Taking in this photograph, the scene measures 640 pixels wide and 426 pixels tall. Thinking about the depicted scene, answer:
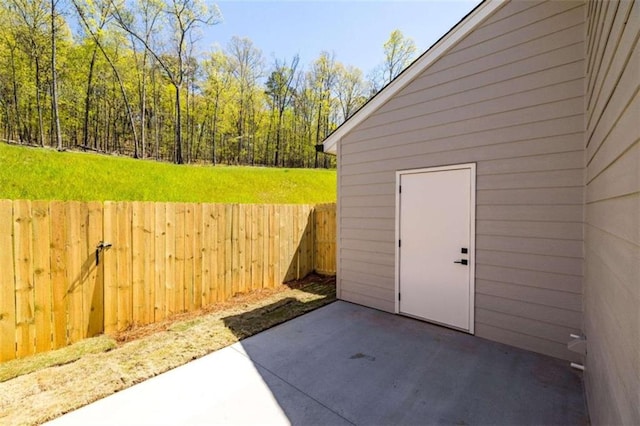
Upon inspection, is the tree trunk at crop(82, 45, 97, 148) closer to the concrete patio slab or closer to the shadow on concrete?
the shadow on concrete

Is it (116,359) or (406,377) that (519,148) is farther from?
(116,359)

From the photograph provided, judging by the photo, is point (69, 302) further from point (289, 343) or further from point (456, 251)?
point (456, 251)

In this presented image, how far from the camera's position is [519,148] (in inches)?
126

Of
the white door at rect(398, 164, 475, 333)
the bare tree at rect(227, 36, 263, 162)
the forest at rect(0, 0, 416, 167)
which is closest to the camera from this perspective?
the white door at rect(398, 164, 475, 333)

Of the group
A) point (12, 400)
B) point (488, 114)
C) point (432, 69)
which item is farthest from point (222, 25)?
point (12, 400)

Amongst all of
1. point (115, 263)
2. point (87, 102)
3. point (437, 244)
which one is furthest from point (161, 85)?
point (437, 244)

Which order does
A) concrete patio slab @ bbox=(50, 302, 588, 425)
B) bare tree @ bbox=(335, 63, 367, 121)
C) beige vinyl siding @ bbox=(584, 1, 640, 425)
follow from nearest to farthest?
1. beige vinyl siding @ bbox=(584, 1, 640, 425)
2. concrete patio slab @ bbox=(50, 302, 588, 425)
3. bare tree @ bbox=(335, 63, 367, 121)

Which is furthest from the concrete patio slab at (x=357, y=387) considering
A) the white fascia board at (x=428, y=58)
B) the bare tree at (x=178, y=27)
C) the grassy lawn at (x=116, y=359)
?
the bare tree at (x=178, y=27)

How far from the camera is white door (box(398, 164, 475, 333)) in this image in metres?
3.60

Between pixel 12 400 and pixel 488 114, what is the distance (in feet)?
17.8

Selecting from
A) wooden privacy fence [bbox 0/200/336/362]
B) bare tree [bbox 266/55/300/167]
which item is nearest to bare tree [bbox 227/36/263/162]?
bare tree [bbox 266/55/300/167]

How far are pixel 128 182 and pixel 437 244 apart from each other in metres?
12.2

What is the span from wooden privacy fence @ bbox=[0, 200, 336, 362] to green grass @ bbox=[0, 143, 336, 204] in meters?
7.44

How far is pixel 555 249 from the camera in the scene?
9.80 feet
